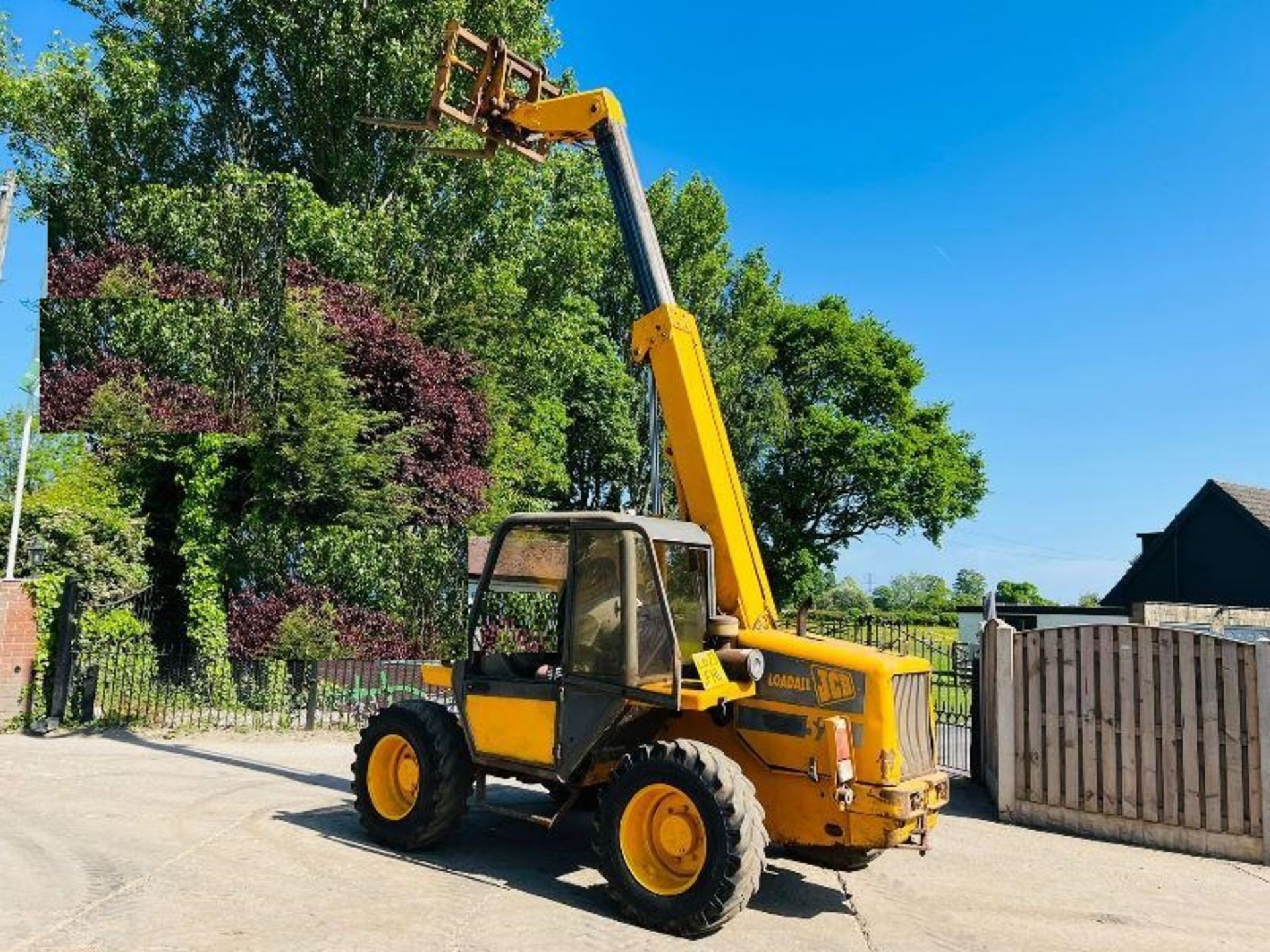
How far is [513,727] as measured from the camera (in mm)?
6254

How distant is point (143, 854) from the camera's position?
254 inches

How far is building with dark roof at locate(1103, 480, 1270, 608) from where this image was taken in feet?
89.6

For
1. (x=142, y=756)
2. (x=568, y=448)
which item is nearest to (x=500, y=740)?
(x=142, y=756)

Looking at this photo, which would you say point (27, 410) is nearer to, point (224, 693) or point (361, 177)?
point (224, 693)

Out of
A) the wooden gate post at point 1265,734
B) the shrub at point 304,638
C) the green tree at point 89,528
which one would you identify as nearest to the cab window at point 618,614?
the wooden gate post at point 1265,734

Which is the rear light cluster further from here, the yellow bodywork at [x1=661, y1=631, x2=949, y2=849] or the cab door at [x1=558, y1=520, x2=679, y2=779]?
the cab door at [x1=558, y1=520, x2=679, y2=779]

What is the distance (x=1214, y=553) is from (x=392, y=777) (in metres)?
30.1

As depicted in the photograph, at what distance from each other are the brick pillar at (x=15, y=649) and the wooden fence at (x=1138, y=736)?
→ 1197 centimetres

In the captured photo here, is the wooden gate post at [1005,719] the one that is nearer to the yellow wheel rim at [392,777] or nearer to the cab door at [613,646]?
the cab door at [613,646]

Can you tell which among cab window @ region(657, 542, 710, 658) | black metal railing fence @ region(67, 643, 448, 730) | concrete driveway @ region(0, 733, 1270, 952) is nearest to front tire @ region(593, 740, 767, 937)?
A: concrete driveway @ region(0, 733, 1270, 952)

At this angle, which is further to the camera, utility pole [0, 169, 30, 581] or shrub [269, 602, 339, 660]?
shrub [269, 602, 339, 660]

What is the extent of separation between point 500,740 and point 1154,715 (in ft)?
18.1

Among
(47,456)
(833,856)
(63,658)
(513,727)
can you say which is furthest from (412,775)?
(47,456)

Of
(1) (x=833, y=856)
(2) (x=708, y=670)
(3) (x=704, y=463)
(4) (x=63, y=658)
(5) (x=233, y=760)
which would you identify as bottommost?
(5) (x=233, y=760)
